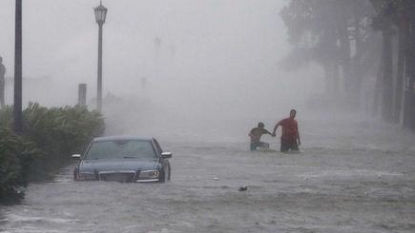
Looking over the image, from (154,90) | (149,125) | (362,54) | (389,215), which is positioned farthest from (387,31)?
(154,90)

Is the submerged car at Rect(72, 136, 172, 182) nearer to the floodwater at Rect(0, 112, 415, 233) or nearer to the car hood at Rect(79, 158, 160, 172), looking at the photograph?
the car hood at Rect(79, 158, 160, 172)

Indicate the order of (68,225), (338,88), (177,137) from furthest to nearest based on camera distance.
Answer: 1. (338,88)
2. (177,137)
3. (68,225)

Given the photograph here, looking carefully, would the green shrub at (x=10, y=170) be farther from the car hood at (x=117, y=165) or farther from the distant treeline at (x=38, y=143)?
the car hood at (x=117, y=165)

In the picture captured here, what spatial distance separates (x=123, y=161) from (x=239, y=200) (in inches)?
155

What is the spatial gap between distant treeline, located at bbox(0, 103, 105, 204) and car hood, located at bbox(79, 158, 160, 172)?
3.16ft

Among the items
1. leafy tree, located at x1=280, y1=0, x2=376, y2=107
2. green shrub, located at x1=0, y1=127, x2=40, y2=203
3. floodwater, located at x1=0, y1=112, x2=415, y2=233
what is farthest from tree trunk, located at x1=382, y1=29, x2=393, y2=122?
green shrub, located at x1=0, y1=127, x2=40, y2=203

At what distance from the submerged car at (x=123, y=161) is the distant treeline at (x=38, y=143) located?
984 millimetres

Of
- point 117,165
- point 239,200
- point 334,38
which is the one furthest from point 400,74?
point 239,200

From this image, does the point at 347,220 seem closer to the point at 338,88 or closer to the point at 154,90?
the point at 338,88

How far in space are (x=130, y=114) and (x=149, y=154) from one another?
43.0 meters

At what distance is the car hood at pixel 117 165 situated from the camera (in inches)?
974

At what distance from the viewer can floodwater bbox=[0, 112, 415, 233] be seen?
1752 cm

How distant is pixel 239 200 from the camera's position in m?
22.1

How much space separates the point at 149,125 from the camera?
217 feet
